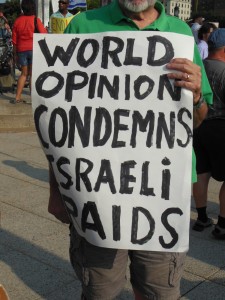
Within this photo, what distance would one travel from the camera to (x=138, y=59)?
1.96m

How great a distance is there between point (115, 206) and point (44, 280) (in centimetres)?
136

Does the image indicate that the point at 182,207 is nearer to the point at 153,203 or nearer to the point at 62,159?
the point at 153,203

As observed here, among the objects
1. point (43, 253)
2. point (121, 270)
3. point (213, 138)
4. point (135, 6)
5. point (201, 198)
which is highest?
point (135, 6)

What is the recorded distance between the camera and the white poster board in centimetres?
196

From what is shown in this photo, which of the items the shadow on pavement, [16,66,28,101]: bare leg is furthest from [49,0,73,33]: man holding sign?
the shadow on pavement

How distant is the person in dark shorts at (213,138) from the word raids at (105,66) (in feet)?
6.35

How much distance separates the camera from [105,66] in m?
1.99

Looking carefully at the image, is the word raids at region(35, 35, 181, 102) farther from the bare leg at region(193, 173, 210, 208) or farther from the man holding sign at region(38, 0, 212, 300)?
the bare leg at region(193, 173, 210, 208)

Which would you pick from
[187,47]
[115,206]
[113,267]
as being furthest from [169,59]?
[113,267]

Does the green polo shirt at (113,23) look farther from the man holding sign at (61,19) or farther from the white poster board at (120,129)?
the man holding sign at (61,19)

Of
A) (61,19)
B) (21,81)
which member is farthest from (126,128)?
(61,19)

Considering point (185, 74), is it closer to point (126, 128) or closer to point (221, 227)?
point (126, 128)

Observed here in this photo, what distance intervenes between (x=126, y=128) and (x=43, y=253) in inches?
72.3

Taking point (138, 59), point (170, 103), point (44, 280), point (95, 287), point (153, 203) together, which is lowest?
point (44, 280)
